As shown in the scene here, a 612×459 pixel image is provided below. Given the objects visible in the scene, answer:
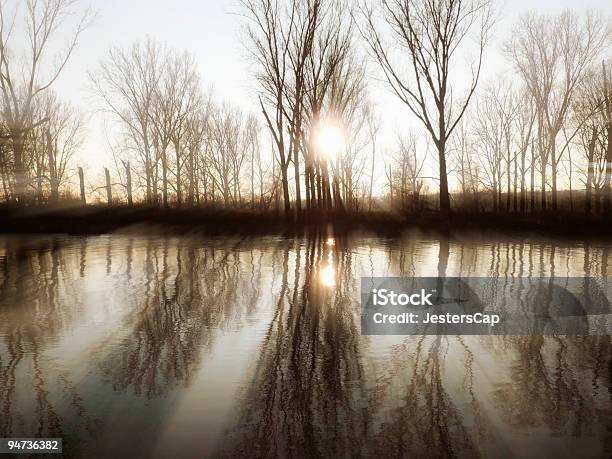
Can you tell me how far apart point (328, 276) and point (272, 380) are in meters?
5.59

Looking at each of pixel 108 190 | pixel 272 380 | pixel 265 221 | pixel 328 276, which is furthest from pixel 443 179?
pixel 108 190

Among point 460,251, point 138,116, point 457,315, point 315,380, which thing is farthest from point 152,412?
point 138,116

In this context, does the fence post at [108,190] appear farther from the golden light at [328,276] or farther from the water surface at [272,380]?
the golden light at [328,276]

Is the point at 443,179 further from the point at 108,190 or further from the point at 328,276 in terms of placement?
the point at 108,190

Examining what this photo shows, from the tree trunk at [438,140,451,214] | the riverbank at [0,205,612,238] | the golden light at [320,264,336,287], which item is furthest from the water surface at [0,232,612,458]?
the tree trunk at [438,140,451,214]

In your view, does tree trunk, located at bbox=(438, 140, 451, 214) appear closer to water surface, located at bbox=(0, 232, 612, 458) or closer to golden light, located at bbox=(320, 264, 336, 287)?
golden light, located at bbox=(320, 264, 336, 287)

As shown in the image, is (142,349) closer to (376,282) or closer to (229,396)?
(229,396)

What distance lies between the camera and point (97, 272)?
35.7ft

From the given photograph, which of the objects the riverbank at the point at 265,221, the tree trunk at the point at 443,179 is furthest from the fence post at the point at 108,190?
the tree trunk at the point at 443,179

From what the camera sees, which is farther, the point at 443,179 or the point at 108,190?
the point at 108,190

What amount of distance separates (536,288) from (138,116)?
36058 millimetres

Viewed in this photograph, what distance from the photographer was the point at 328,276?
981 centimetres

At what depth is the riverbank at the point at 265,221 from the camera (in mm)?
21125

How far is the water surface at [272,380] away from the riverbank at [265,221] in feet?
46.0
